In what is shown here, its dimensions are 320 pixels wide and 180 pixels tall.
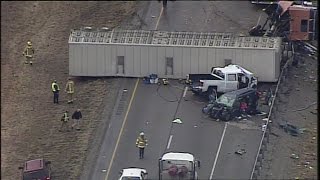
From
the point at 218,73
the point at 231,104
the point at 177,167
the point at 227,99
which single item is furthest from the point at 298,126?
the point at 177,167

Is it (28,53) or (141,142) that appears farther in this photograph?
(28,53)

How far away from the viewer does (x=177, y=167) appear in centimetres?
4309

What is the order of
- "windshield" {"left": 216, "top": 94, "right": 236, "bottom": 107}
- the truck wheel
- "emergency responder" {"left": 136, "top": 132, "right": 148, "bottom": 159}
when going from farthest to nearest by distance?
the truck wheel < "windshield" {"left": 216, "top": 94, "right": 236, "bottom": 107} < "emergency responder" {"left": 136, "top": 132, "right": 148, "bottom": 159}

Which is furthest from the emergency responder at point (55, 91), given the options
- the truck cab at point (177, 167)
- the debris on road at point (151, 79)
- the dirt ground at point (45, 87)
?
the truck cab at point (177, 167)

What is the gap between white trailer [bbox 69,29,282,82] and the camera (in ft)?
182

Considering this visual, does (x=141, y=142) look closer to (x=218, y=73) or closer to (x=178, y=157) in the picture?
(x=178, y=157)

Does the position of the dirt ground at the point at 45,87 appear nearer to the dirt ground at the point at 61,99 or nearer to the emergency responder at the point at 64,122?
the dirt ground at the point at 61,99

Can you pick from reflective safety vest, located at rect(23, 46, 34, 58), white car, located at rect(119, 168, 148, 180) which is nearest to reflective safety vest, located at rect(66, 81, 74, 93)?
reflective safety vest, located at rect(23, 46, 34, 58)

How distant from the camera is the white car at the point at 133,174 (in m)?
42.7

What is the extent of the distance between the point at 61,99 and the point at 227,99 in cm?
945

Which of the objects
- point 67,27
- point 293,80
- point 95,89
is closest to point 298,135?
point 293,80

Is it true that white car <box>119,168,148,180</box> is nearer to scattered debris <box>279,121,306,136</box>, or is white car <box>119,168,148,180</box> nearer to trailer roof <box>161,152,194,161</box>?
trailer roof <box>161,152,194,161</box>

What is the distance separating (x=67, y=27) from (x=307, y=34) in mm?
15925

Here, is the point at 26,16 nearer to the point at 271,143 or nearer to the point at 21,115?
the point at 21,115
